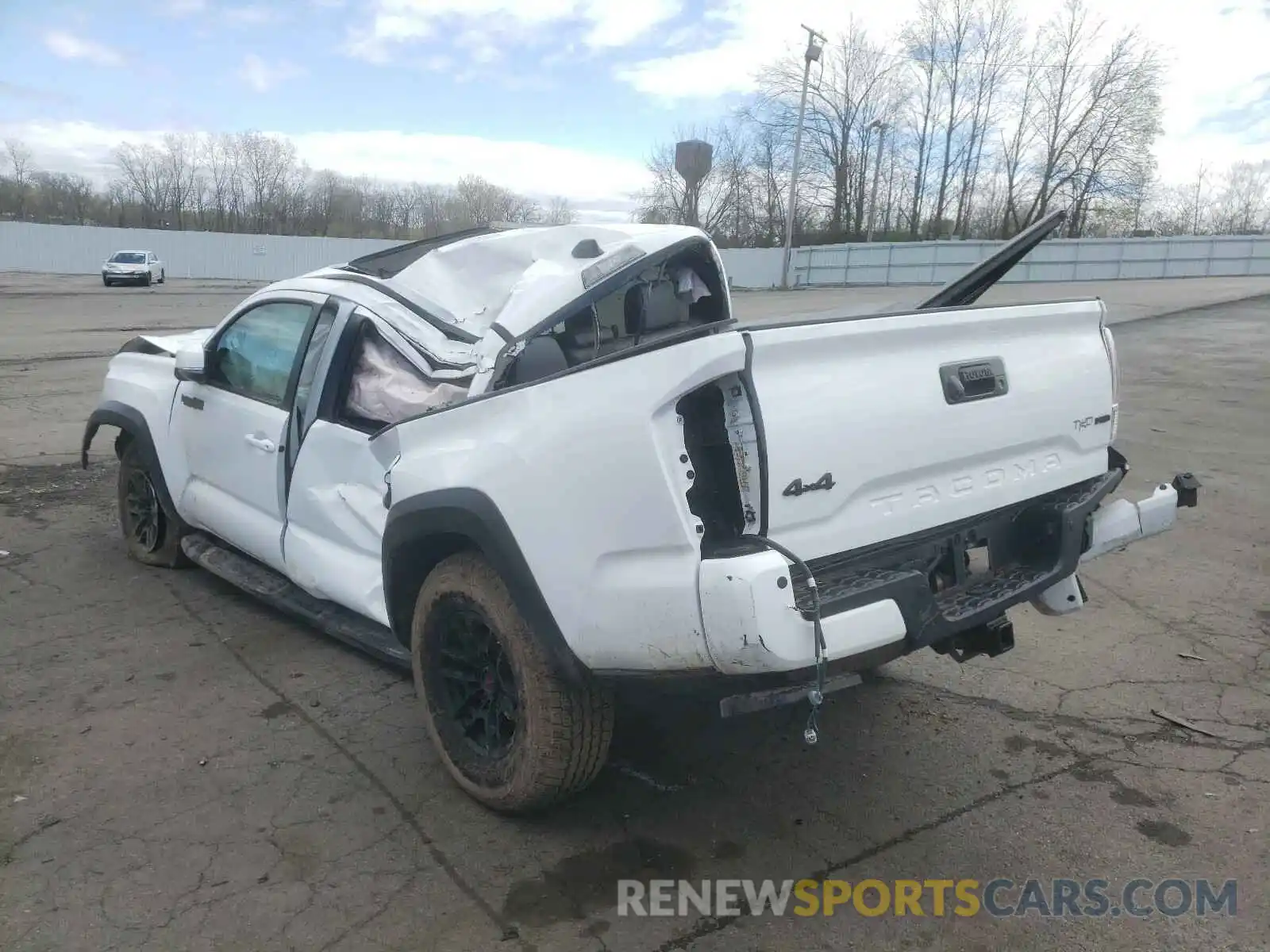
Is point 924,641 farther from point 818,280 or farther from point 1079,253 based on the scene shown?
point 818,280

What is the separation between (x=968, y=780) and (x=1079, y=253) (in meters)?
38.3

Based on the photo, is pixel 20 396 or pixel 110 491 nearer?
pixel 110 491

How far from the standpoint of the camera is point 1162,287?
27500mm

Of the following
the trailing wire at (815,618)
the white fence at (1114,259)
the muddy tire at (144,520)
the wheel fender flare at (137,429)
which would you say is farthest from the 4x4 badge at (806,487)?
the white fence at (1114,259)

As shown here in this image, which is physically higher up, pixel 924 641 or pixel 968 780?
pixel 924 641

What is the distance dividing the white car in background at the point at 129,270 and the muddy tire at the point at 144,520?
36966 mm

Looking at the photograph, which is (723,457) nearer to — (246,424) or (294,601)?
(294,601)

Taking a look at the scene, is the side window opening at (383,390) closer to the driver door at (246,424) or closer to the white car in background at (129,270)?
the driver door at (246,424)

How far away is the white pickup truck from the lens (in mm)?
2430

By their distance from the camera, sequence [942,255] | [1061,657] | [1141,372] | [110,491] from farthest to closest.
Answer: [942,255]
[1141,372]
[110,491]
[1061,657]

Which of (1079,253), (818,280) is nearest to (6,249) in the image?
(818,280)

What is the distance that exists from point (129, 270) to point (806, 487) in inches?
1625

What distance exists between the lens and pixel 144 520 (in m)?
5.56

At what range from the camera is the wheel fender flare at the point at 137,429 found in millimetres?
5156
